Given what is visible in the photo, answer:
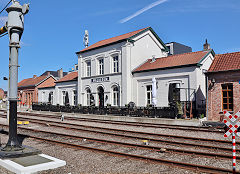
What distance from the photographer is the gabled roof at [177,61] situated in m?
21.7

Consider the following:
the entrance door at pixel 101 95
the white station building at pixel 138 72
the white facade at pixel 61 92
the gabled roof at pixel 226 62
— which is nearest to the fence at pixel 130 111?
the white station building at pixel 138 72

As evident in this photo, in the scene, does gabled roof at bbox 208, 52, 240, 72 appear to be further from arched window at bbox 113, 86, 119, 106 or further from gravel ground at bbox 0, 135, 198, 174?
gravel ground at bbox 0, 135, 198, 174

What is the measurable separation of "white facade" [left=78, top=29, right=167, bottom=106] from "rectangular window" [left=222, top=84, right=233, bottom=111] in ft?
33.7

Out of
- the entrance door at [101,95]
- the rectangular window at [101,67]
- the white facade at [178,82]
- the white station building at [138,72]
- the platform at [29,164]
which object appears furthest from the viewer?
the rectangular window at [101,67]

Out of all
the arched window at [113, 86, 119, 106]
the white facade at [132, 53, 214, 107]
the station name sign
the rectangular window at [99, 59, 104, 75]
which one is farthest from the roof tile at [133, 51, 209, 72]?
the rectangular window at [99, 59, 104, 75]

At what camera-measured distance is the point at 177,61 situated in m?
23.4

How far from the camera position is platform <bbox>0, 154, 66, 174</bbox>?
636cm

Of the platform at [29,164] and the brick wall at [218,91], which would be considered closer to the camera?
the platform at [29,164]

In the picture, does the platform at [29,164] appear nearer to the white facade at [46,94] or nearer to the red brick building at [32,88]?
the white facade at [46,94]

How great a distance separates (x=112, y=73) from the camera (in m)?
27.8

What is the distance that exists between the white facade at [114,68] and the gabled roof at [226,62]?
9.63 metres

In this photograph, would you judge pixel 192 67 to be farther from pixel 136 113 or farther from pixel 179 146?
pixel 179 146

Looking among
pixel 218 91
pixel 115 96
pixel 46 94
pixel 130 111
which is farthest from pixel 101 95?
pixel 46 94

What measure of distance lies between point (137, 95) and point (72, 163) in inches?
747
